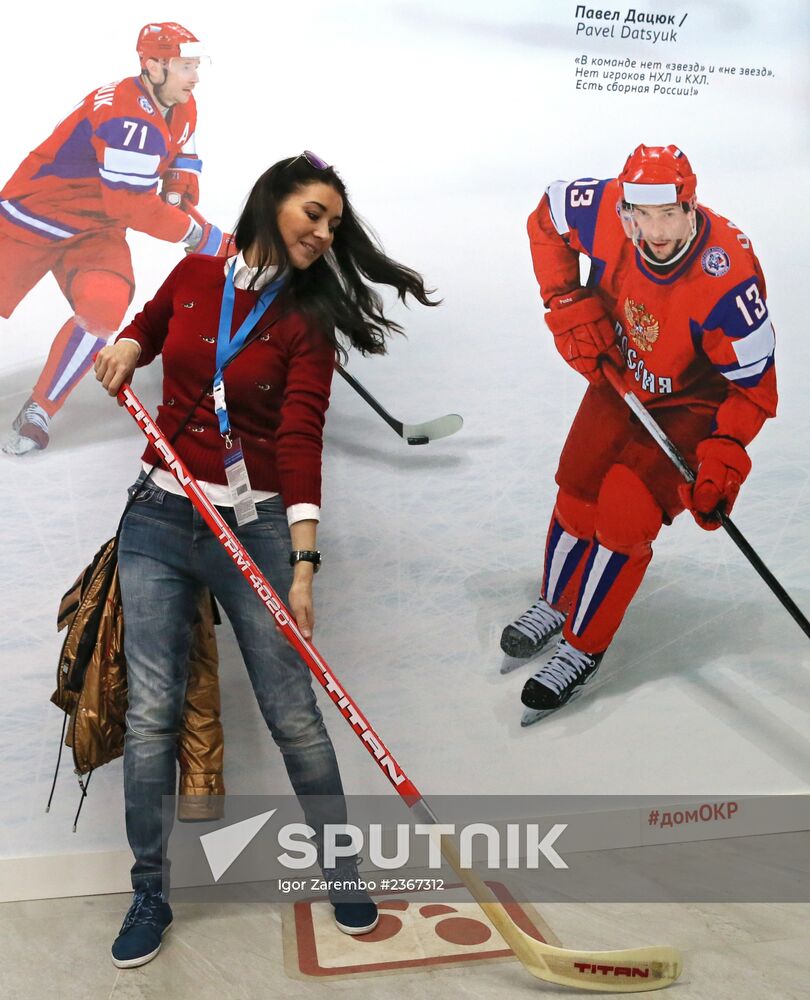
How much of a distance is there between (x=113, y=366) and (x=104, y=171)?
19.2 inches

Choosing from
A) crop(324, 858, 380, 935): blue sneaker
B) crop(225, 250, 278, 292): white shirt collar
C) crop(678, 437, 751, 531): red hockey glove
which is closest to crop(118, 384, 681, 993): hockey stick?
crop(324, 858, 380, 935): blue sneaker

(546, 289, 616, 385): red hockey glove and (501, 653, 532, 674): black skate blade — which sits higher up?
(546, 289, 616, 385): red hockey glove

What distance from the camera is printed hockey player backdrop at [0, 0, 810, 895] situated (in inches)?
78.0

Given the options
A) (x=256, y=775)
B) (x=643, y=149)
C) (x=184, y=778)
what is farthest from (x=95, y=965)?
(x=643, y=149)

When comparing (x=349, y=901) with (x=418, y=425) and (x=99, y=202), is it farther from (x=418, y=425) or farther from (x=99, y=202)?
(x=99, y=202)

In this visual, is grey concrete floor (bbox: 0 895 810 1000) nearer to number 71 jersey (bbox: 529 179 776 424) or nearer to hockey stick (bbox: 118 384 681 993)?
hockey stick (bbox: 118 384 681 993)

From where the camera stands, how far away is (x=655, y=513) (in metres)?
2.24

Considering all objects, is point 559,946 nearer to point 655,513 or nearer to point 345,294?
point 655,513

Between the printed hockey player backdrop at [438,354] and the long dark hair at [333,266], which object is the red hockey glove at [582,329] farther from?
the long dark hair at [333,266]

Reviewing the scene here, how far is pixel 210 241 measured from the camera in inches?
79.7

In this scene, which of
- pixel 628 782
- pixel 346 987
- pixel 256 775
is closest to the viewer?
pixel 346 987

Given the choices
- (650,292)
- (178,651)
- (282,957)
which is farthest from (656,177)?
(282,957)

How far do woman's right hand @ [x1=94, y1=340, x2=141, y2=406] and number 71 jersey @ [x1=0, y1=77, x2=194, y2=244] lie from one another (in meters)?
0.36

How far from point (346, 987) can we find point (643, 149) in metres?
1.82
